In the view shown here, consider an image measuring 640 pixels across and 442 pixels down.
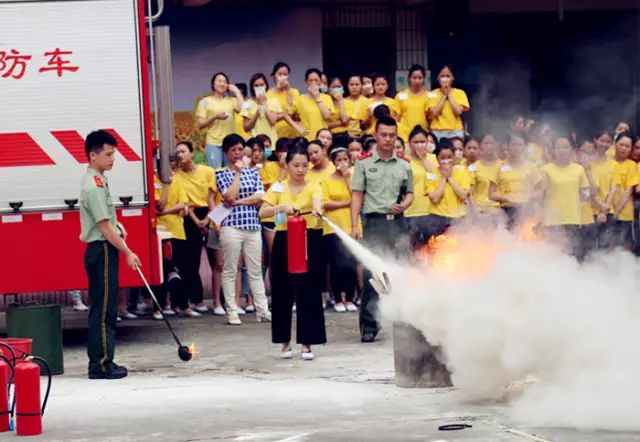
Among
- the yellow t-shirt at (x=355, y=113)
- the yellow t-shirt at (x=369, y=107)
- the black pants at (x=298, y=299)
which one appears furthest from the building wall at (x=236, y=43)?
the black pants at (x=298, y=299)

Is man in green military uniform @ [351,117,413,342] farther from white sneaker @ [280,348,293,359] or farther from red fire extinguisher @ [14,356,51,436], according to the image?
red fire extinguisher @ [14,356,51,436]

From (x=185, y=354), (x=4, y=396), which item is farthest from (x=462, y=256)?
(x=4, y=396)

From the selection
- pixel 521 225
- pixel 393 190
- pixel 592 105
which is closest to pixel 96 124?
pixel 393 190

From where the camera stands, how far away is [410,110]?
1758 cm

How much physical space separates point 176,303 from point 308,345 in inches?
155

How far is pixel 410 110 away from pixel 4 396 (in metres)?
9.11

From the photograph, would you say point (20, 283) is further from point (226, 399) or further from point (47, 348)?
point (226, 399)

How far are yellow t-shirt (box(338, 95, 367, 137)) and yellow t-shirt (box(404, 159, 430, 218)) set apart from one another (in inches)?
73.3

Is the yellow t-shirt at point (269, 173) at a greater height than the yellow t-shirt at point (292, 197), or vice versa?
the yellow t-shirt at point (269, 173)

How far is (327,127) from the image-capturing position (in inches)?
Answer: 688

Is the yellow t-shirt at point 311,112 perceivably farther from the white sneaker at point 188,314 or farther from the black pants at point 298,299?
the black pants at point 298,299

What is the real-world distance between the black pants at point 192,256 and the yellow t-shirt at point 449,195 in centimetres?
257

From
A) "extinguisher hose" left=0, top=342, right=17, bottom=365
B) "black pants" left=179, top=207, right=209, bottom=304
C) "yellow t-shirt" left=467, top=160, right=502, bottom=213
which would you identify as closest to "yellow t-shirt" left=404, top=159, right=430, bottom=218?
"yellow t-shirt" left=467, top=160, right=502, bottom=213

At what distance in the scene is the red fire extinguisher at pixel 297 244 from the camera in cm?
1241
